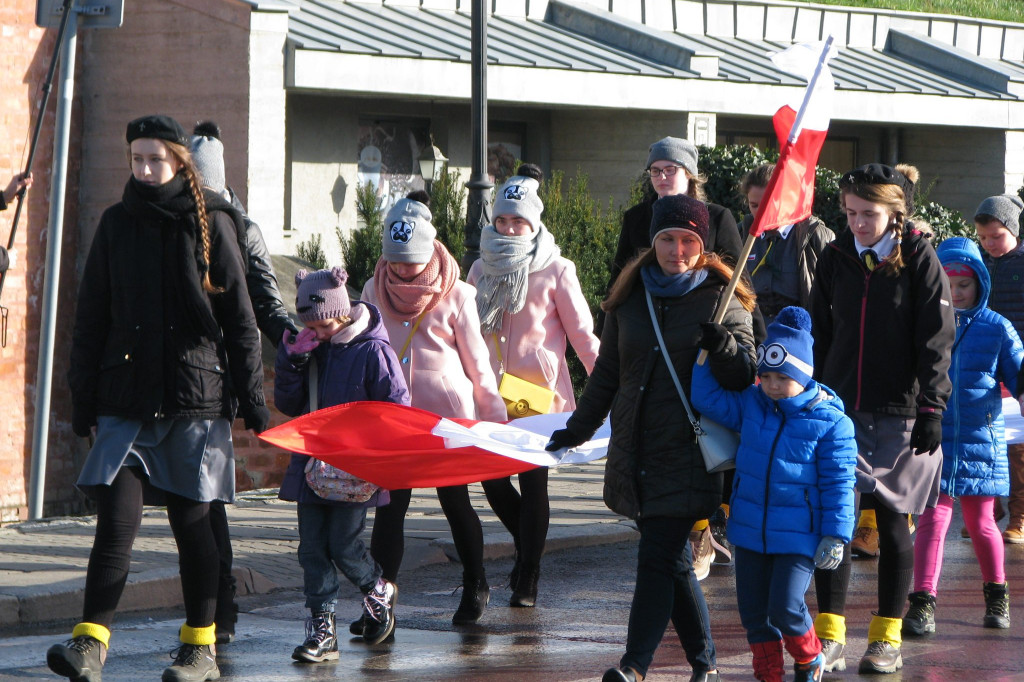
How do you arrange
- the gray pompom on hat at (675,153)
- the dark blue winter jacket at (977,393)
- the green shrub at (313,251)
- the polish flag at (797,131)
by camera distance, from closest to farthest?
the polish flag at (797,131) → the dark blue winter jacket at (977,393) → the gray pompom on hat at (675,153) → the green shrub at (313,251)

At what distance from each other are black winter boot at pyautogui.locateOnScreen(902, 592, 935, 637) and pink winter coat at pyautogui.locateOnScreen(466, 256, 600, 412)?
1858mm

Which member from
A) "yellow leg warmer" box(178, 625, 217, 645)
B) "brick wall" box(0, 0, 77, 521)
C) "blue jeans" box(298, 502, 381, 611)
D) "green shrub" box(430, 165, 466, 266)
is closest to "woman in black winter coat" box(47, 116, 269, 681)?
"yellow leg warmer" box(178, 625, 217, 645)

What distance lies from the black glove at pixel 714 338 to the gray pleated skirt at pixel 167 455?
186 cm

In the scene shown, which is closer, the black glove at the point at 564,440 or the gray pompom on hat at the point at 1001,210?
the black glove at the point at 564,440

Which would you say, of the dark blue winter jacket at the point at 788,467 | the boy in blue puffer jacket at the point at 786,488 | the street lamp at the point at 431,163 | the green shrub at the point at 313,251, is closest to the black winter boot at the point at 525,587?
the boy in blue puffer jacket at the point at 786,488

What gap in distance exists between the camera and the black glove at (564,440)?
576 centimetres

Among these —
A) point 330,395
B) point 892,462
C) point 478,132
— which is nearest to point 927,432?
point 892,462

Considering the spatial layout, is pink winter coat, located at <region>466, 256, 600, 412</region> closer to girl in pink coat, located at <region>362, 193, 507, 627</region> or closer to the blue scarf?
girl in pink coat, located at <region>362, 193, 507, 627</region>

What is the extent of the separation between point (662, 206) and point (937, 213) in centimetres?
1257

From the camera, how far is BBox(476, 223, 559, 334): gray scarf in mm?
7320

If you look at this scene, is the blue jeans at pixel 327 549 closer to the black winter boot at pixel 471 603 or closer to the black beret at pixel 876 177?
the black winter boot at pixel 471 603

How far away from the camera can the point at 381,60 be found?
52.4 ft

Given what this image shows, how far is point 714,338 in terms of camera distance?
17.0 feet

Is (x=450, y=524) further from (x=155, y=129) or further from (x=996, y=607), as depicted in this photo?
(x=996, y=607)
